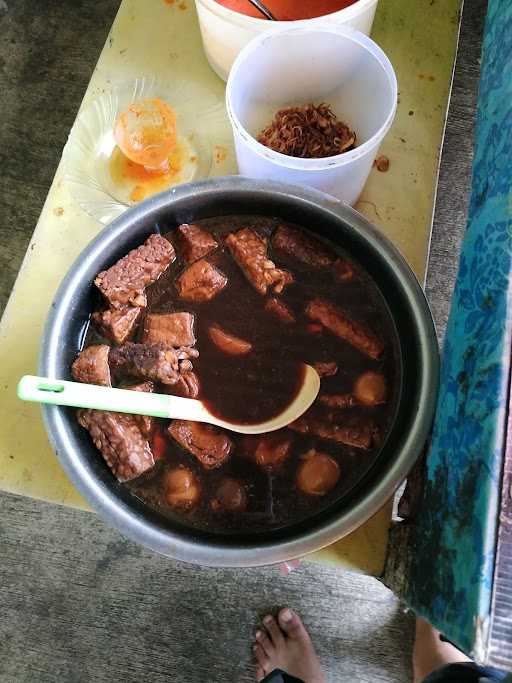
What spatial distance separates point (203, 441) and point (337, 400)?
0.75ft

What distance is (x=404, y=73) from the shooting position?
1.34 metres

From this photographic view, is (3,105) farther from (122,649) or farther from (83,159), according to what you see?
(122,649)

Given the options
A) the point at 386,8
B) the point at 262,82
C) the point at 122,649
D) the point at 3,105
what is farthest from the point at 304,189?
the point at 3,105

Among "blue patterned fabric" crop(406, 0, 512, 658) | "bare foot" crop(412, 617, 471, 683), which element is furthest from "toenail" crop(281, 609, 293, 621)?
"blue patterned fabric" crop(406, 0, 512, 658)

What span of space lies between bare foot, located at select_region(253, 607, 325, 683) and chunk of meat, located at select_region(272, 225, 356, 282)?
41.4 inches

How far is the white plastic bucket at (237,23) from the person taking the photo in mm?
1100

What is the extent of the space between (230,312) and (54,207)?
0.47 m

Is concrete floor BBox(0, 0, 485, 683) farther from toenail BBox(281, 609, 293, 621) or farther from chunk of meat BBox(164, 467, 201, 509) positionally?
chunk of meat BBox(164, 467, 201, 509)

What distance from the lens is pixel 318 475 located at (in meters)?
0.96

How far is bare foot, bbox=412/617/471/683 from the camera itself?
1524 mm

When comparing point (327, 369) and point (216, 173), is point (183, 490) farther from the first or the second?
point (216, 173)

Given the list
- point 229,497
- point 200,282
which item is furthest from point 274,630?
point 200,282

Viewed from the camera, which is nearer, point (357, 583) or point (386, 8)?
point (386, 8)

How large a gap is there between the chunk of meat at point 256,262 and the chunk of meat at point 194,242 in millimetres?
34
